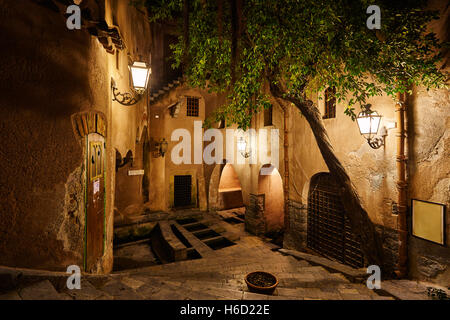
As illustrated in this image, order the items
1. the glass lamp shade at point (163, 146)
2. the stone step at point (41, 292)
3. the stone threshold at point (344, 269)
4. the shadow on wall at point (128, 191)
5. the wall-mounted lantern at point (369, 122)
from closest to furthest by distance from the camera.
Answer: the stone step at point (41, 292) → the wall-mounted lantern at point (369, 122) → the stone threshold at point (344, 269) → the shadow on wall at point (128, 191) → the glass lamp shade at point (163, 146)

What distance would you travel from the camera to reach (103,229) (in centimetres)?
504

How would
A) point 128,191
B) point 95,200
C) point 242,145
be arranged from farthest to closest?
point 128,191 → point 242,145 → point 95,200

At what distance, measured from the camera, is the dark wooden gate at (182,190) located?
1574cm

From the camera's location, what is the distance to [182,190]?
15906 mm

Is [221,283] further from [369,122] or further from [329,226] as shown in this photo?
[369,122]

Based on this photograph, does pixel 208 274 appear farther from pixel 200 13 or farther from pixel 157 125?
pixel 157 125

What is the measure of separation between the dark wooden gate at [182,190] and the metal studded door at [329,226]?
30.4 ft

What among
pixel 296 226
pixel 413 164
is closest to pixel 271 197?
pixel 296 226

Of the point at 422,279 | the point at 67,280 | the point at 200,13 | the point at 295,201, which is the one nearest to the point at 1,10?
the point at 67,280

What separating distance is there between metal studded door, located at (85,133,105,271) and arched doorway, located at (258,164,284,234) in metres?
7.70

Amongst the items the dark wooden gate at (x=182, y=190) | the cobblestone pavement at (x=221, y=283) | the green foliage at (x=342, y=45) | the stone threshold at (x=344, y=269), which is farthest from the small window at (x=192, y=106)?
the stone threshold at (x=344, y=269)

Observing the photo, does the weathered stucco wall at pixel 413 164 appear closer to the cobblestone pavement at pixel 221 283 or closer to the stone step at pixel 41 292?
the cobblestone pavement at pixel 221 283

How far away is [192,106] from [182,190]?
19.8ft

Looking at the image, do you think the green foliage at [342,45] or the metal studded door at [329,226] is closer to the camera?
the green foliage at [342,45]
